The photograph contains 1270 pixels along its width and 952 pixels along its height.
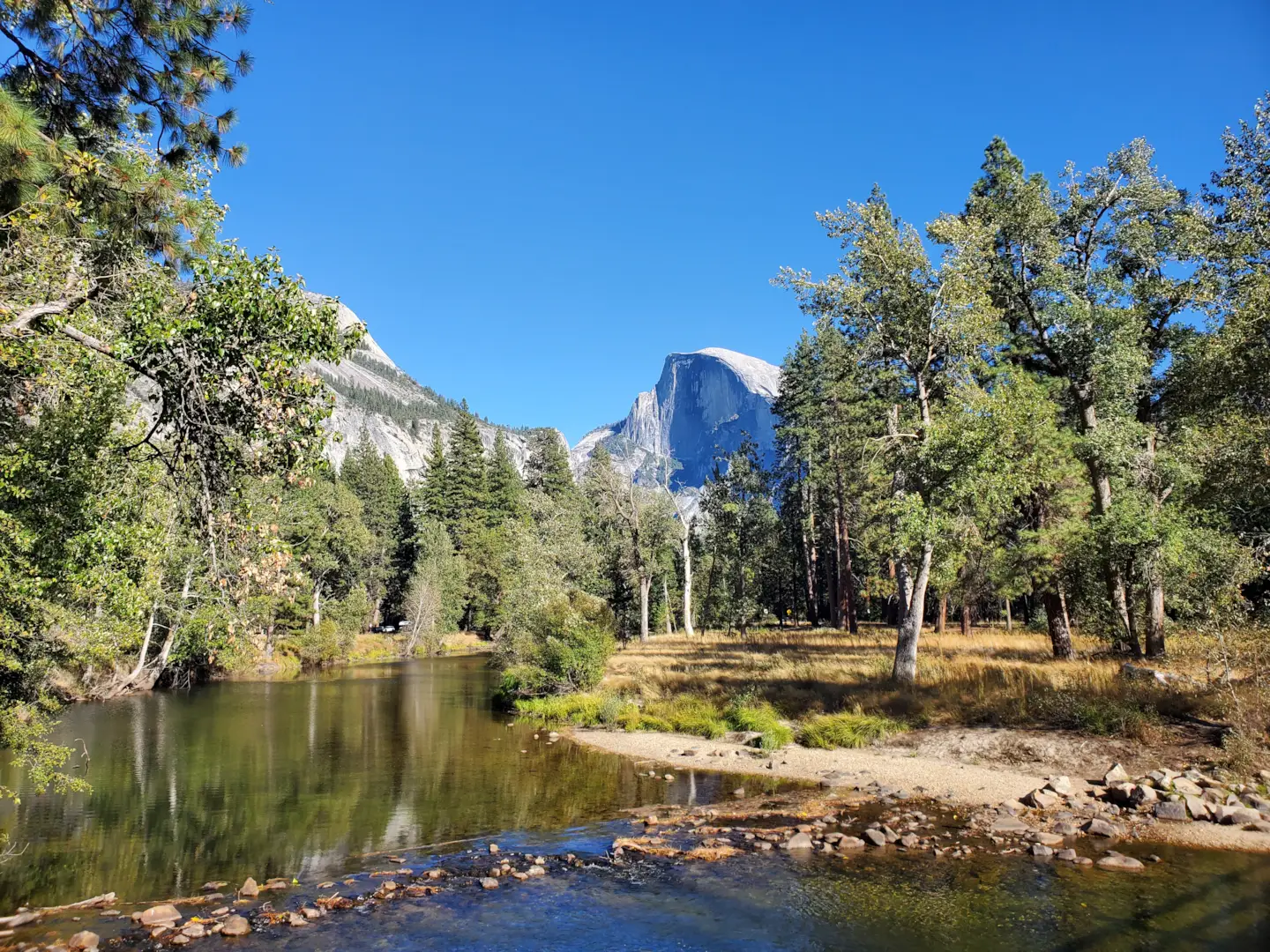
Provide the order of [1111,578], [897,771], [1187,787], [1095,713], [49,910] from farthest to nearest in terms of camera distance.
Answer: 1. [1111,578]
2. [897,771]
3. [1095,713]
4. [1187,787]
5. [49,910]

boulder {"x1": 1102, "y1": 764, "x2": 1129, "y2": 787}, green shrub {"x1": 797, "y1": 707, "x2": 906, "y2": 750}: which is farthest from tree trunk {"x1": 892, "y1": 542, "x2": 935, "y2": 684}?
boulder {"x1": 1102, "y1": 764, "x2": 1129, "y2": 787}

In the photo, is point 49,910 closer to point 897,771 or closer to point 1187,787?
point 897,771

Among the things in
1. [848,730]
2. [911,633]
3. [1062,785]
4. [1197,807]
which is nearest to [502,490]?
[911,633]

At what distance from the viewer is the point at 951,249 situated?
22203mm

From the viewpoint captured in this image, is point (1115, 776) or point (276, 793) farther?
point (276, 793)

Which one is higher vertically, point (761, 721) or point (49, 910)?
point (761, 721)

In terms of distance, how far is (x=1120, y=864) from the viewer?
11625mm

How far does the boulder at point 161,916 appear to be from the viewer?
10438 mm

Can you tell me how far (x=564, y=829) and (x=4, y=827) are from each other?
37.6 ft

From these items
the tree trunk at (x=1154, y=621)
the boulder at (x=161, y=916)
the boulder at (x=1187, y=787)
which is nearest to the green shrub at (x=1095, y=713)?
the boulder at (x=1187, y=787)

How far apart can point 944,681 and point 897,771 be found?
16.9 feet

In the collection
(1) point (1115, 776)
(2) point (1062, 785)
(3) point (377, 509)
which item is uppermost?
(3) point (377, 509)

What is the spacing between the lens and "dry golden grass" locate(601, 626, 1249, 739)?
1758 cm

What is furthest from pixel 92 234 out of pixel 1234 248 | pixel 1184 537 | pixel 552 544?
pixel 552 544
